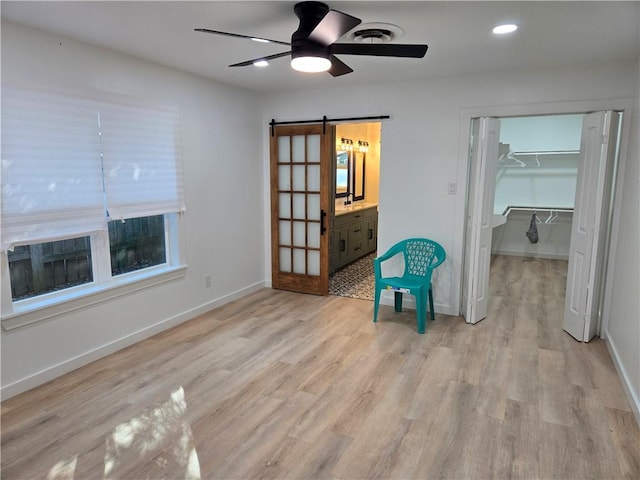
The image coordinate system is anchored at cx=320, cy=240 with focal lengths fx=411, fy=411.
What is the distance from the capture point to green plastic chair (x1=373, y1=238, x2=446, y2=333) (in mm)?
3818

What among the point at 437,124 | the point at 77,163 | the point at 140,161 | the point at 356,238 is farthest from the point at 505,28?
the point at 356,238

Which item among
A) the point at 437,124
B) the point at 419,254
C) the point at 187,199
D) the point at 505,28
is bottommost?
the point at 419,254

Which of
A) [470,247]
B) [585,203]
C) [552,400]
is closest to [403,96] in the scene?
[470,247]

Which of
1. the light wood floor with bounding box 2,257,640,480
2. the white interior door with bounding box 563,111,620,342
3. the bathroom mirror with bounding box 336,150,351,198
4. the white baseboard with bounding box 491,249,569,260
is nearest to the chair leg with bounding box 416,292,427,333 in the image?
the light wood floor with bounding box 2,257,640,480

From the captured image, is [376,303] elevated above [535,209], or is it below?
below

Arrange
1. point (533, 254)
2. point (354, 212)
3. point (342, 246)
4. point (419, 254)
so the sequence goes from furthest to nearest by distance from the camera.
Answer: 1. point (533, 254)
2. point (354, 212)
3. point (342, 246)
4. point (419, 254)

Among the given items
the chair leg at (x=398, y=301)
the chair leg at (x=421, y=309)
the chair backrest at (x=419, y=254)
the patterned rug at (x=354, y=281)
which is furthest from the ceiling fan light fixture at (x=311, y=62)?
the patterned rug at (x=354, y=281)

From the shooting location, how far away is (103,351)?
3.31 m

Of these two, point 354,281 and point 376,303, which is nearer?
point 376,303

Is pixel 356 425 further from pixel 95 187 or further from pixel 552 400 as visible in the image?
pixel 95 187

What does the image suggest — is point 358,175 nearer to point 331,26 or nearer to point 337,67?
point 337,67

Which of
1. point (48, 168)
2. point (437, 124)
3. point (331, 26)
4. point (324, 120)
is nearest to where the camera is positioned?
point (331, 26)

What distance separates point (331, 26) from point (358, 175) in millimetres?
5276

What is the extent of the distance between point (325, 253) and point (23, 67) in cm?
330
